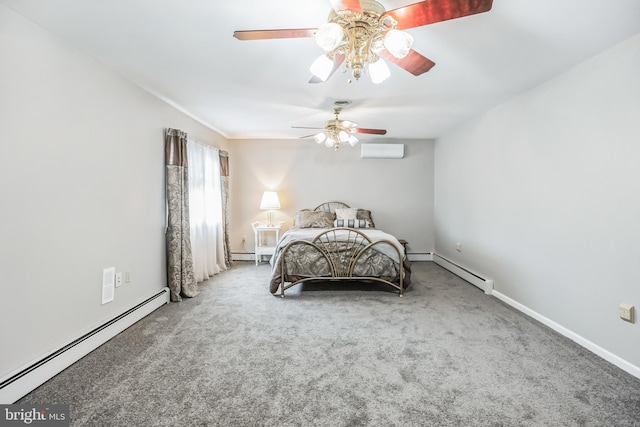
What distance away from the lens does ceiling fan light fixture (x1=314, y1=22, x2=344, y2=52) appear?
4.40 ft

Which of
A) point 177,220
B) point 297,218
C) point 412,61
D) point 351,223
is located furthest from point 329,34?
point 297,218

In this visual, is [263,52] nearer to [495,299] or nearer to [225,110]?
[225,110]

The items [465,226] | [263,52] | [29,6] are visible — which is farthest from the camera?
[465,226]

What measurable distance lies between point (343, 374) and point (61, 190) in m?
2.30

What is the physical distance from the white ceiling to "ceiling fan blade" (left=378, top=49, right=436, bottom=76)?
263 millimetres

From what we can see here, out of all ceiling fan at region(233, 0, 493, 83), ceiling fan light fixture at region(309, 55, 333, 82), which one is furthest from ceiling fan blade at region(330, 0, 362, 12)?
ceiling fan light fixture at region(309, 55, 333, 82)

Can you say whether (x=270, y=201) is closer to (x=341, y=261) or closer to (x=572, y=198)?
(x=341, y=261)

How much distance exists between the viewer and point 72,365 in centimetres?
207

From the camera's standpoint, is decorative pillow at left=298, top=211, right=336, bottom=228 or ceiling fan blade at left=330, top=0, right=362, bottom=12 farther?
decorative pillow at left=298, top=211, right=336, bottom=228

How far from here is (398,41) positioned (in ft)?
4.49

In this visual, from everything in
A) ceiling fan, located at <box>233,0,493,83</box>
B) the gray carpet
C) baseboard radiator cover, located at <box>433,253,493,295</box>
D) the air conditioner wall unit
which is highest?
the air conditioner wall unit

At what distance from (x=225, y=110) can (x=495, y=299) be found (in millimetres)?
3959

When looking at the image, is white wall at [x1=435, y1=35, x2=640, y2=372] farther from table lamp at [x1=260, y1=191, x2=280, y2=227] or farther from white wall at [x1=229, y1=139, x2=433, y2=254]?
table lamp at [x1=260, y1=191, x2=280, y2=227]

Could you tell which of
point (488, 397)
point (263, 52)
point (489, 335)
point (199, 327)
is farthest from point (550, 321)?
point (263, 52)
